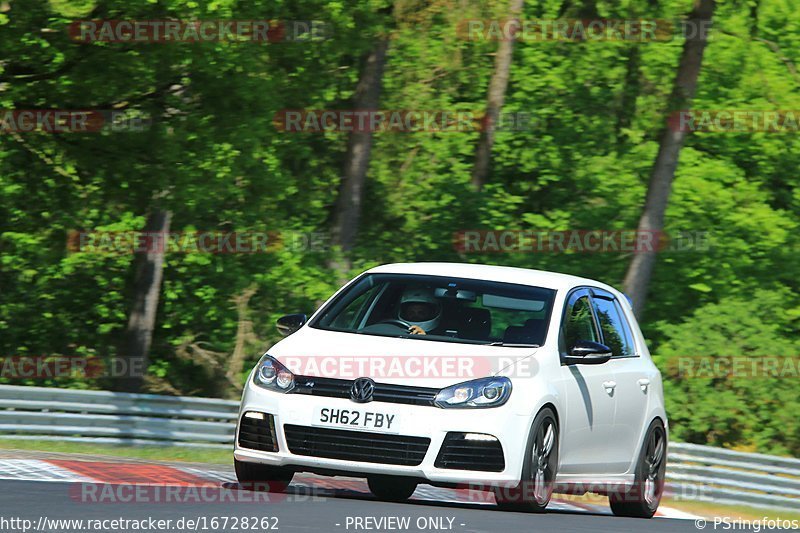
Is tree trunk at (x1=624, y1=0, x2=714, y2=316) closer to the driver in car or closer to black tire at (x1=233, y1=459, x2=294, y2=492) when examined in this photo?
the driver in car

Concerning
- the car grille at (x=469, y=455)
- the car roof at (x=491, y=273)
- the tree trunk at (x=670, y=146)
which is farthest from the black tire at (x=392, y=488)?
the tree trunk at (x=670, y=146)

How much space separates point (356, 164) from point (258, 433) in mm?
21760

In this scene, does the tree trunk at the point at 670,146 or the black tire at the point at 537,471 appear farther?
the tree trunk at the point at 670,146

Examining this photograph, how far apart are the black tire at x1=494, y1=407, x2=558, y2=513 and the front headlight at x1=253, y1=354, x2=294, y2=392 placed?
150cm

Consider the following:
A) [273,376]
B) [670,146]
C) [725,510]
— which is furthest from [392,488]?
[670,146]

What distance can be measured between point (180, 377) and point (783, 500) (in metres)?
15.4

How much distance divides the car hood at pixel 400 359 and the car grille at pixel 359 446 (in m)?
0.35

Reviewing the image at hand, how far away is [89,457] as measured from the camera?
16125 millimetres

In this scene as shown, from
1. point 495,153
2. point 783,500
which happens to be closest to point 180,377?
point 495,153

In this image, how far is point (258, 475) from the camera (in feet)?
33.1

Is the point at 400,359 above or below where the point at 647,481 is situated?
above

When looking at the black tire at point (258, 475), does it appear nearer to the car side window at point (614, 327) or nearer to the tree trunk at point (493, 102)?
the car side window at point (614, 327)

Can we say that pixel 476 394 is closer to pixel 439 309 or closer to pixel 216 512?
pixel 439 309

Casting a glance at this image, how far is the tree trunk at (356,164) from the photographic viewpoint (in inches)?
1222
